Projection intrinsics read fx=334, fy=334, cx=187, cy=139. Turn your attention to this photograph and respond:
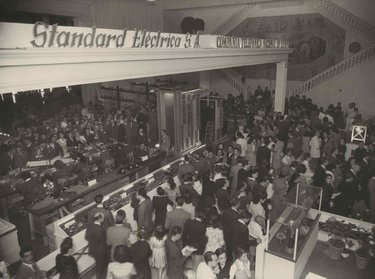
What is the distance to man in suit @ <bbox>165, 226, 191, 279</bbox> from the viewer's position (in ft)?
18.9

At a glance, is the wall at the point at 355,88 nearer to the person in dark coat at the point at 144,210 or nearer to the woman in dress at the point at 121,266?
the person in dark coat at the point at 144,210

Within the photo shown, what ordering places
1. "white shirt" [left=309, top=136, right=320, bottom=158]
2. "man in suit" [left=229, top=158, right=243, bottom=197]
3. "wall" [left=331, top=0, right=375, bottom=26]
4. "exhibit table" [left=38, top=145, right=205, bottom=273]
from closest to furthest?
"exhibit table" [left=38, top=145, right=205, bottom=273]
"man in suit" [left=229, top=158, right=243, bottom=197]
"white shirt" [left=309, top=136, right=320, bottom=158]
"wall" [left=331, top=0, right=375, bottom=26]

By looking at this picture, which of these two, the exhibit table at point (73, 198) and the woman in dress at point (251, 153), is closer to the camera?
the exhibit table at point (73, 198)

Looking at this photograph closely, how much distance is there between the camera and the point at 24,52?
533 cm

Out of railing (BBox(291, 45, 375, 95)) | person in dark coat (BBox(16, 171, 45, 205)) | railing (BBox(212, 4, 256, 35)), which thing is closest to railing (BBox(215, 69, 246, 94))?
railing (BBox(212, 4, 256, 35))

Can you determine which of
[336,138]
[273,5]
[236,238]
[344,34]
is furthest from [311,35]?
[236,238]

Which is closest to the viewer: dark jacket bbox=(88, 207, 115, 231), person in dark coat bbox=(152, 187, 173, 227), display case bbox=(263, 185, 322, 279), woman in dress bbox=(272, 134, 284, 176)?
display case bbox=(263, 185, 322, 279)

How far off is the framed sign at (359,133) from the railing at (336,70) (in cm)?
855

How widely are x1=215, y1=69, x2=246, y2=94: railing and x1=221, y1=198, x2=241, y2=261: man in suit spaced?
16.9m

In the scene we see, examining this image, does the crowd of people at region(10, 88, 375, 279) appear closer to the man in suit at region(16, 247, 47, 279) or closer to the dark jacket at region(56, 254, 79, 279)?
the dark jacket at region(56, 254, 79, 279)

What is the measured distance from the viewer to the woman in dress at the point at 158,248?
5895 mm

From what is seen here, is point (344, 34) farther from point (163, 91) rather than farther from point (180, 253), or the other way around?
point (180, 253)

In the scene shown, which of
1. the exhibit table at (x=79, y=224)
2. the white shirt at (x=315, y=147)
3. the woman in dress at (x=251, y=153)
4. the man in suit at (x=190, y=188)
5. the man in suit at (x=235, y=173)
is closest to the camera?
the exhibit table at (x=79, y=224)

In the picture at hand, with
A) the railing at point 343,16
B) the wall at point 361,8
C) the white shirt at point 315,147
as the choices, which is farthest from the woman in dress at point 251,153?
the wall at point 361,8
